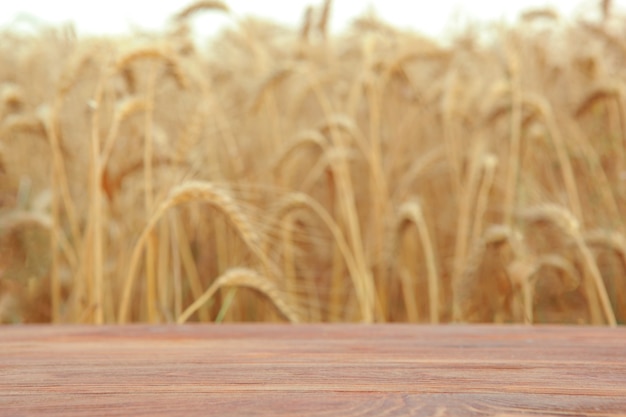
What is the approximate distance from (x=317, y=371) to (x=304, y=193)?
1501mm

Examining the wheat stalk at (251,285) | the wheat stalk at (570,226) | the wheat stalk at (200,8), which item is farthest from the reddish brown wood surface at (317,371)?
the wheat stalk at (200,8)

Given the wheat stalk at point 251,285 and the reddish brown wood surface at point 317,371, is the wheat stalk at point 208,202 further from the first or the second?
the reddish brown wood surface at point 317,371

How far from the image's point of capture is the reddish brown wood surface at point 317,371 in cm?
55

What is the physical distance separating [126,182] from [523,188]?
1.13 m

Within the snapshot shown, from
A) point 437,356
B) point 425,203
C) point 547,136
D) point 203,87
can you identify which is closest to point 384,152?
point 425,203

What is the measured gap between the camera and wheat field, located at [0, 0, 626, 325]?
1395mm

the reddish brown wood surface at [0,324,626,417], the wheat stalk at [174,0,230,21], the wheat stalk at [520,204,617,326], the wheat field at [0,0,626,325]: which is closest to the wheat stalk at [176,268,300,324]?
the wheat field at [0,0,626,325]

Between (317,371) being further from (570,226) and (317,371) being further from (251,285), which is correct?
(570,226)

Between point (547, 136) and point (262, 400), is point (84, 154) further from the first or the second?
point (262, 400)

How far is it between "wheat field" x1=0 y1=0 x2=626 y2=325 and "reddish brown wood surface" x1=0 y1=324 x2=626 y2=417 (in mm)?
279

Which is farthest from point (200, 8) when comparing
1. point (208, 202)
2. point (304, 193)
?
point (208, 202)

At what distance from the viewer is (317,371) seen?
66 cm

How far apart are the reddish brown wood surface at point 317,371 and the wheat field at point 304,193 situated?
0.92 feet

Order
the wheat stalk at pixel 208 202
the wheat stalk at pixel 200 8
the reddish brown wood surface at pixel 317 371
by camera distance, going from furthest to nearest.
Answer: the wheat stalk at pixel 200 8, the wheat stalk at pixel 208 202, the reddish brown wood surface at pixel 317 371
